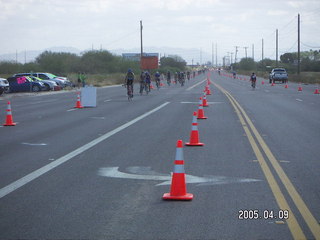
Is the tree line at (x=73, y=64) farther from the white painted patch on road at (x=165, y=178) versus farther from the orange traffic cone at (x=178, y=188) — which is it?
the orange traffic cone at (x=178, y=188)

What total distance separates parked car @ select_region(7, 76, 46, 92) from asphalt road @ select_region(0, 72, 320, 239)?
3121 cm

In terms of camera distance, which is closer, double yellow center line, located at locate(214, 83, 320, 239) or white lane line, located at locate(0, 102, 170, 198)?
double yellow center line, located at locate(214, 83, 320, 239)

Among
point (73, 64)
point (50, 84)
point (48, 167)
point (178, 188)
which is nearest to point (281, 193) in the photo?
point (178, 188)

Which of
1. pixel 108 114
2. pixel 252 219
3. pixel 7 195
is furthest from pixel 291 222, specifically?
pixel 108 114

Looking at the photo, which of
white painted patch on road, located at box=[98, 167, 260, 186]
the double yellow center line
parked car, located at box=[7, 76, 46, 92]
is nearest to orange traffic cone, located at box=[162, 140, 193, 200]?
white painted patch on road, located at box=[98, 167, 260, 186]

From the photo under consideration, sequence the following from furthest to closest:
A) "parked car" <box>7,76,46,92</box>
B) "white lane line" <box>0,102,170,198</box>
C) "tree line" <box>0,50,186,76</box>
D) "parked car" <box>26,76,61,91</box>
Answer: "tree line" <box>0,50,186,76</box>, "parked car" <box>26,76,61,91</box>, "parked car" <box>7,76,46,92</box>, "white lane line" <box>0,102,170,198</box>

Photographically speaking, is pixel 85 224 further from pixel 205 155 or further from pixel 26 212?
pixel 205 155

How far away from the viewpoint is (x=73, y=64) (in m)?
108

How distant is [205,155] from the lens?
39.3 ft

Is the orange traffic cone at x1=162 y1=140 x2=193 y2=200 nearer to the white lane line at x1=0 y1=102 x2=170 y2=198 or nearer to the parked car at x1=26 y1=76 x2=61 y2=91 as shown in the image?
the white lane line at x1=0 y1=102 x2=170 y2=198

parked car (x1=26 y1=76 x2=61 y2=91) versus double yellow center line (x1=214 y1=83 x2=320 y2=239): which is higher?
parked car (x1=26 y1=76 x2=61 y2=91)

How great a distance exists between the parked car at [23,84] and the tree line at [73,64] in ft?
126

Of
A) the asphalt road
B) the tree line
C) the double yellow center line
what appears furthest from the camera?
the tree line

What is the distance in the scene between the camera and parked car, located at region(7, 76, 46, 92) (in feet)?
157
